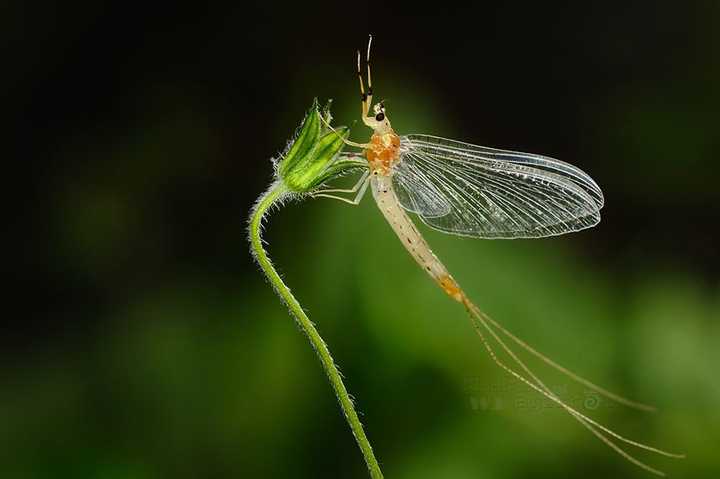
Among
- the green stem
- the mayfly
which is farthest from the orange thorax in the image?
the green stem

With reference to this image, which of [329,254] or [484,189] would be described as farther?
[329,254]

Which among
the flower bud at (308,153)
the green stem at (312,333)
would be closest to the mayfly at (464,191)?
the flower bud at (308,153)

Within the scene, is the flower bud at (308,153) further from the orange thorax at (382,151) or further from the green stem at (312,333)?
the orange thorax at (382,151)

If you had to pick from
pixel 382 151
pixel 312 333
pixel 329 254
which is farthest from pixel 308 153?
pixel 329 254

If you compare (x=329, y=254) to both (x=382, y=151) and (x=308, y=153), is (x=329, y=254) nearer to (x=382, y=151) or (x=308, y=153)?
(x=382, y=151)

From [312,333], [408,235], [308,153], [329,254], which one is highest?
[308,153]

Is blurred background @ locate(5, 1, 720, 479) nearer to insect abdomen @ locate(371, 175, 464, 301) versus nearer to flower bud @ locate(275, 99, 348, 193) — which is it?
insect abdomen @ locate(371, 175, 464, 301)

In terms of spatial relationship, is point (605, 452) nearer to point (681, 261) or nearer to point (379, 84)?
point (681, 261)
